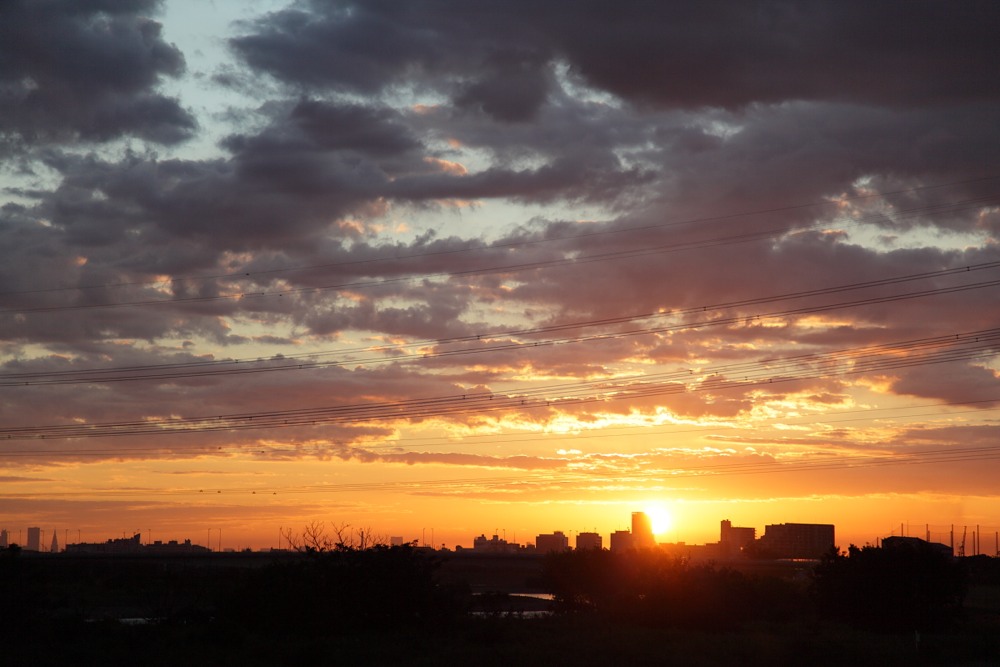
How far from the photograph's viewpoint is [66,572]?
174500 millimetres

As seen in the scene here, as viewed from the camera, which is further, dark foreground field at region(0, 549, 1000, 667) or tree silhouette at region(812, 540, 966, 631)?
tree silhouette at region(812, 540, 966, 631)

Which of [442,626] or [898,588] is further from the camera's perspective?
[898,588]

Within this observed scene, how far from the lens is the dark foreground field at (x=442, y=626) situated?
4331 centimetres

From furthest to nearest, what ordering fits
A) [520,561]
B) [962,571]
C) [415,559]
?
[520,561], [962,571], [415,559]

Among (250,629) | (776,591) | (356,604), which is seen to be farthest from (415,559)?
(776,591)

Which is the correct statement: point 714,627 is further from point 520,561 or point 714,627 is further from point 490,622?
point 520,561

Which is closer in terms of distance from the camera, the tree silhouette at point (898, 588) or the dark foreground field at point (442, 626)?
the dark foreground field at point (442, 626)

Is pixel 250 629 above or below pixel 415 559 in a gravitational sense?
below

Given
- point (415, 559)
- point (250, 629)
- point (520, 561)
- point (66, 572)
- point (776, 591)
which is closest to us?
point (250, 629)

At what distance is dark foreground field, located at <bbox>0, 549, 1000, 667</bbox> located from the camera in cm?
4331

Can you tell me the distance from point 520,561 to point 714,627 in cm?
12016

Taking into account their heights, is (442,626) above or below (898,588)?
below

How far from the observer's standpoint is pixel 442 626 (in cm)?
5631

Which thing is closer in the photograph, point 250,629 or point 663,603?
point 250,629
